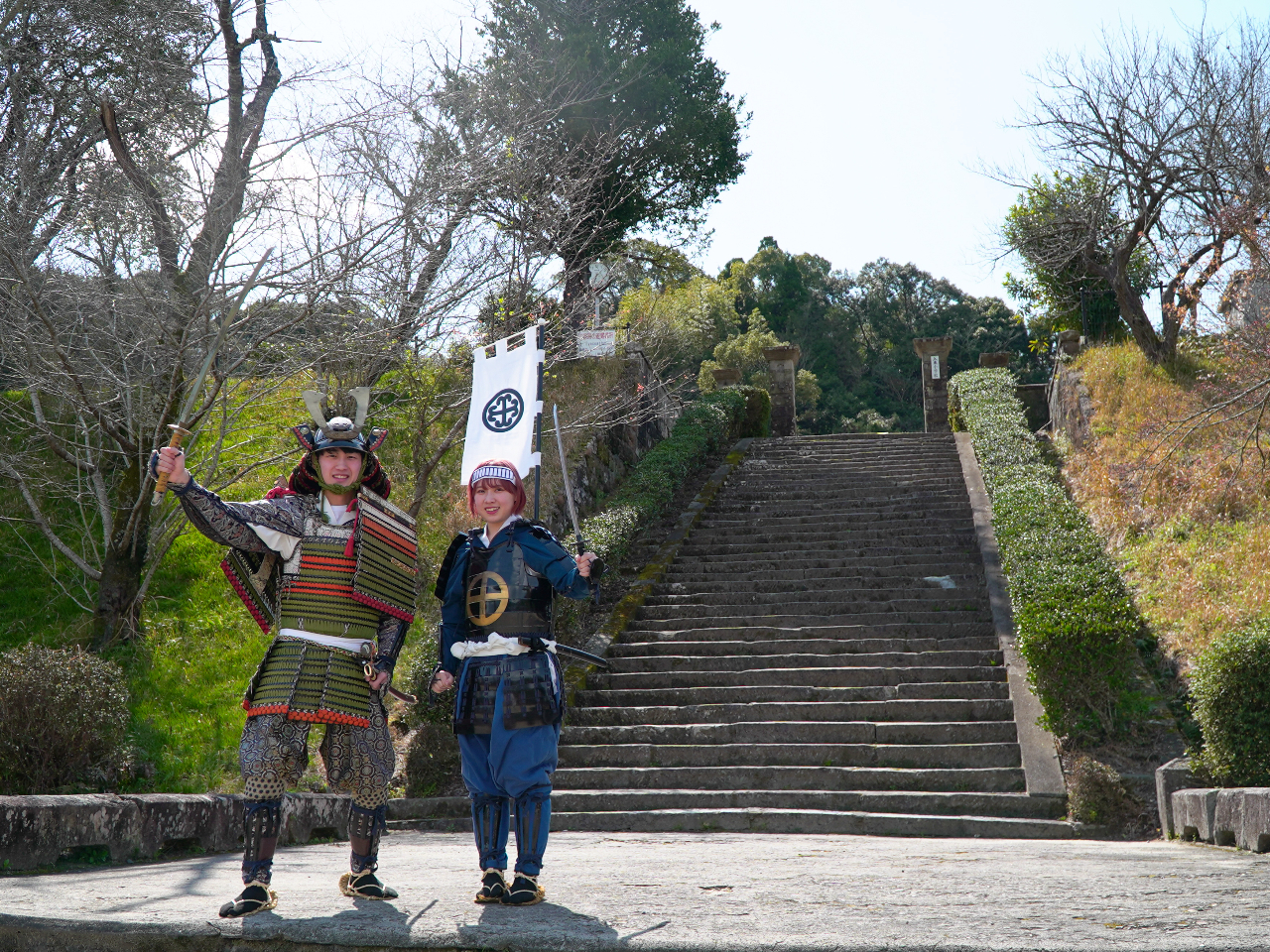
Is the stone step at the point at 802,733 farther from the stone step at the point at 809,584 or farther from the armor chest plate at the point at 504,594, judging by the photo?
the armor chest plate at the point at 504,594

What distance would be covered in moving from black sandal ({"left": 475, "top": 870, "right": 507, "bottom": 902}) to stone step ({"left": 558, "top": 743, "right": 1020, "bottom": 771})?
17.1 feet

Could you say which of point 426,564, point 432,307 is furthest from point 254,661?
point 432,307

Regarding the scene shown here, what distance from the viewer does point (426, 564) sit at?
11828 mm

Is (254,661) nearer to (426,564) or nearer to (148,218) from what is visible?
(426,564)

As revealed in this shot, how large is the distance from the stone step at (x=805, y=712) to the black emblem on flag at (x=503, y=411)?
Answer: 5245mm

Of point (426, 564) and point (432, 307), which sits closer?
point (432, 307)

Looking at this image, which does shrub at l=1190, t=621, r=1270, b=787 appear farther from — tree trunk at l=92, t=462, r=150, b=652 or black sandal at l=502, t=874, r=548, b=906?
tree trunk at l=92, t=462, r=150, b=652

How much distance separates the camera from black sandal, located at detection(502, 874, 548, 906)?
11.1 ft

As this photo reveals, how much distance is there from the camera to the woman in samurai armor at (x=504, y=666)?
11.8 feet

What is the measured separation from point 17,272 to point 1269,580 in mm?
10771

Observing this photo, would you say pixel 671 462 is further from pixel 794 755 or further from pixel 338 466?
pixel 338 466

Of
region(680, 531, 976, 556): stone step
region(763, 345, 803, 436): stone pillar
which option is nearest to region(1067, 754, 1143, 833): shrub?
region(680, 531, 976, 556): stone step

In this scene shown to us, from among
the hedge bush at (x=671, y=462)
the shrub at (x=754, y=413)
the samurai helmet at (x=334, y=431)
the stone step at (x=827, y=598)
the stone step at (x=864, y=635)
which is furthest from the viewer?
the shrub at (x=754, y=413)

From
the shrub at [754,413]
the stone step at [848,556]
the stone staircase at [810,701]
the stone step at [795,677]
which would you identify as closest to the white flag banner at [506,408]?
the stone staircase at [810,701]
